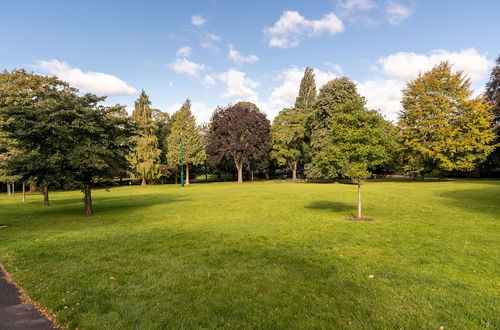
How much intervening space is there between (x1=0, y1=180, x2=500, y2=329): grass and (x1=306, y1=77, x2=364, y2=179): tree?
110 ft

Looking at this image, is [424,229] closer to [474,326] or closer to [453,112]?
[474,326]

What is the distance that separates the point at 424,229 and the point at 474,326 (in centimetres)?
752

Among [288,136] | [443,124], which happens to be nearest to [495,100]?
[443,124]

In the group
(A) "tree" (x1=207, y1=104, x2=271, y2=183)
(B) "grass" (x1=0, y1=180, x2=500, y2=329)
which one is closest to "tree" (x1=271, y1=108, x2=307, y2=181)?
(A) "tree" (x1=207, y1=104, x2=271, y2=183)

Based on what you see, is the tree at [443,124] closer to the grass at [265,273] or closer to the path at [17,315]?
the grass at [265,273]

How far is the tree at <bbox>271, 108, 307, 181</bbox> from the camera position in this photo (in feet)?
176

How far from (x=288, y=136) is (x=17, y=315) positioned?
50.3 meters

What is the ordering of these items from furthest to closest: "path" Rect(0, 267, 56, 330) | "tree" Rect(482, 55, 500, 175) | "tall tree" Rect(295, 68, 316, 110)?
"tall tree" Rect(295, 68, 316, 110)
"tree" Rect(482, 55, 500, 175)
"path" Rect(0, 267, 56, 330)

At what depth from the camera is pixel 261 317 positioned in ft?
15.5

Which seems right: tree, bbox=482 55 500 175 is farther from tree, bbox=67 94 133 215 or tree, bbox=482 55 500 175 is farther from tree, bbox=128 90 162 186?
tree, bbox=128 90 162 186

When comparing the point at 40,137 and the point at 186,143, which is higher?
the point at 186,143

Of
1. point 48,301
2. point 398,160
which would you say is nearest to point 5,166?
point 48,301

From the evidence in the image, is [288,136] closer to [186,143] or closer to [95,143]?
[186,143]

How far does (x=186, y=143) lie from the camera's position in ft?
176
